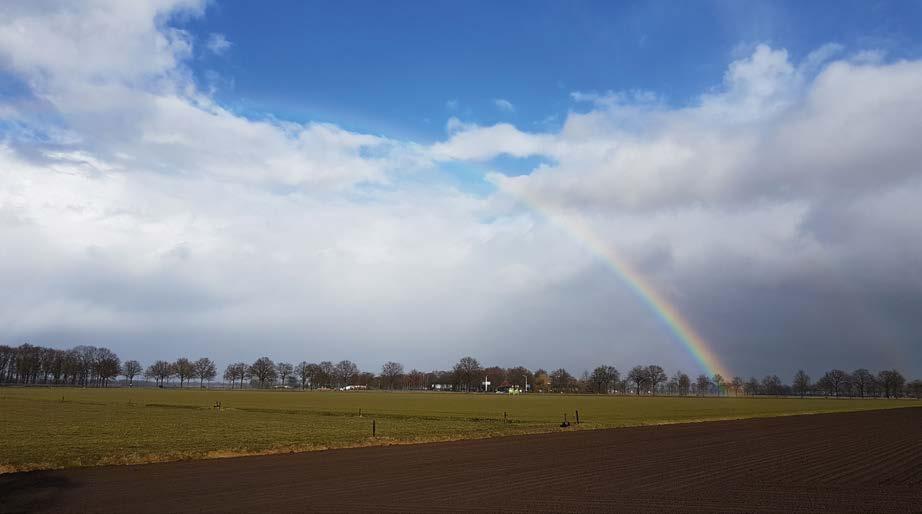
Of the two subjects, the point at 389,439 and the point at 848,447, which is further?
the point at 389,439

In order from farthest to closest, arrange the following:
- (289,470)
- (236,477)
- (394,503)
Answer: (289,470) < (236,477) < (394,503)

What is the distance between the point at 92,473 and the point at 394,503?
43.2 ft

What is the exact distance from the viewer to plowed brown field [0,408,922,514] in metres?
16.2

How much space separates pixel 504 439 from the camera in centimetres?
3819

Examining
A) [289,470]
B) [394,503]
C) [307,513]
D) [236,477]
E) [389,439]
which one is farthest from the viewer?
[389,439]

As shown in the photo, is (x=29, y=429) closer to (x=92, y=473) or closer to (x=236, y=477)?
(x=92, y=473)

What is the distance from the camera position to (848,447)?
32531 millimetres

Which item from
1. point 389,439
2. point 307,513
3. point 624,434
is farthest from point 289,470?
point 624,434

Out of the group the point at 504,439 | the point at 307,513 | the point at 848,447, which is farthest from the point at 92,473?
the point at 848,447

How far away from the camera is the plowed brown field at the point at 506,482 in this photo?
53.2ft

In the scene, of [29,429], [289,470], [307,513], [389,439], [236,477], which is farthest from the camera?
[29,429]

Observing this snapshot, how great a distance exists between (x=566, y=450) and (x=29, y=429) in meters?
35.7

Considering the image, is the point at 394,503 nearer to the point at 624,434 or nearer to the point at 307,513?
the point at 307,513

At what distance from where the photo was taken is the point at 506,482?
795 inches
